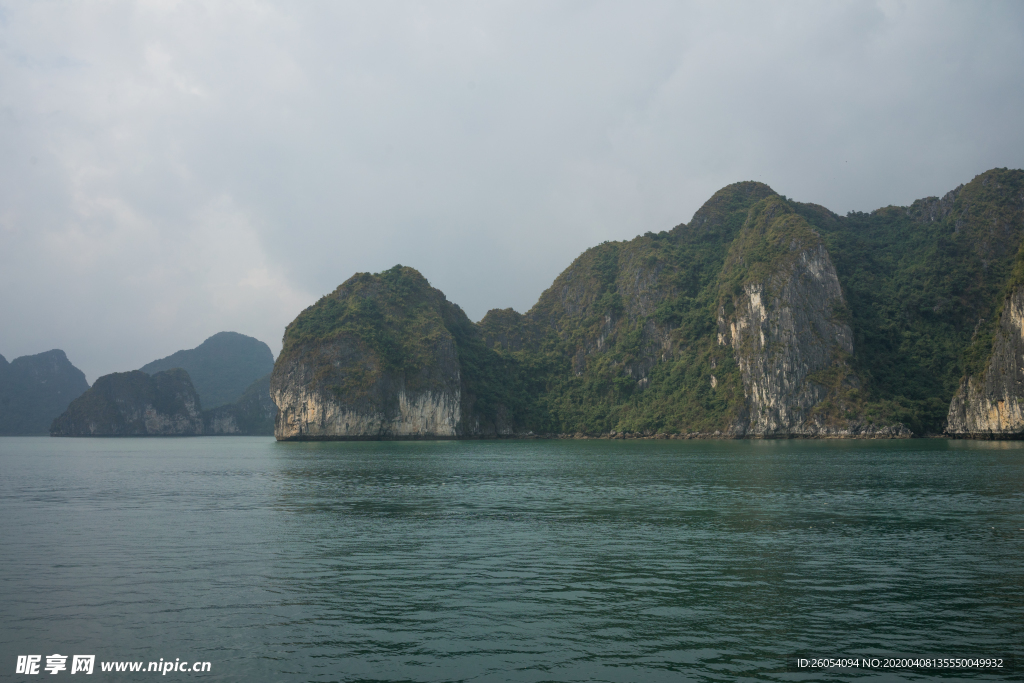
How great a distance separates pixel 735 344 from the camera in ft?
458

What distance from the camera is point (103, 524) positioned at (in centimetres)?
2730

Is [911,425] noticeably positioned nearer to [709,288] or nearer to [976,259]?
[976,259]

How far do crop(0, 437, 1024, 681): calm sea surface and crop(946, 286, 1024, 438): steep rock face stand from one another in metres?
62.5

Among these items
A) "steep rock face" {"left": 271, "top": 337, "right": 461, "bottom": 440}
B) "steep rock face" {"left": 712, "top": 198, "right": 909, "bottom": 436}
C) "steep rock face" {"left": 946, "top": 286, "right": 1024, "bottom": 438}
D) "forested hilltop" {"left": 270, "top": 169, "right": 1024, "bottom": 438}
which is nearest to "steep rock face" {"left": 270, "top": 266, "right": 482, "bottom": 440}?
"steep rock face" {"left": 271, "top": 337, "right": 461, "bottom": 440}

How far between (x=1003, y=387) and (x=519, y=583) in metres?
94.2

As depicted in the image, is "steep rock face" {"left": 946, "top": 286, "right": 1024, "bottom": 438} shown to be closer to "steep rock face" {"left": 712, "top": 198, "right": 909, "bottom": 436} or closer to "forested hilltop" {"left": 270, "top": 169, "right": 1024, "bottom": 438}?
"forested hilltop" {"left": 270, "top": 169, "right": 1024, "bottom": 438}

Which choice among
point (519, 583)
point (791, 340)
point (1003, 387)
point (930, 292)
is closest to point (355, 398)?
point (791, 340)

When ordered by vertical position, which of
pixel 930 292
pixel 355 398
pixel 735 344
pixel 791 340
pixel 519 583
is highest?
pixel 930 292

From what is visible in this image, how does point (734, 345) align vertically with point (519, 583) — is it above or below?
above

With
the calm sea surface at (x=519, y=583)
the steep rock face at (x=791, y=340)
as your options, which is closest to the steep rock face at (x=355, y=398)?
the steep rock face at (x=791, y=340)

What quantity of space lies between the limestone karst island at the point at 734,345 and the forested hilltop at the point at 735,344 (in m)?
0.39

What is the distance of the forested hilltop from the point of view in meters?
119

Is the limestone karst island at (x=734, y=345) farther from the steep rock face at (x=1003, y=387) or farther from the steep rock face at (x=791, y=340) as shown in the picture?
the steep rock face at (x=1003, y=387)

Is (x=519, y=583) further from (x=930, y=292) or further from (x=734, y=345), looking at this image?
(x=930, y=292)
